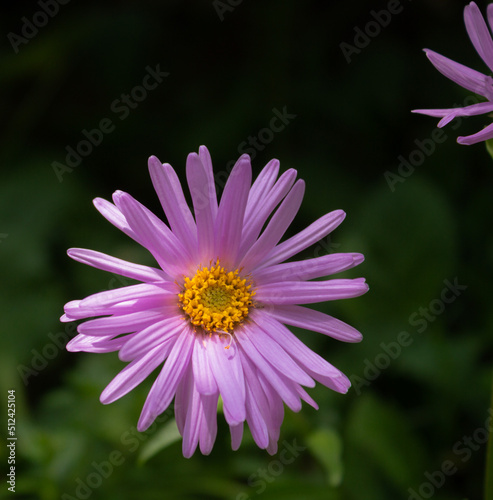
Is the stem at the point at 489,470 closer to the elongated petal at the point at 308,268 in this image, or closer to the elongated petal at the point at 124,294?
the elongated petal at the point at 308,268

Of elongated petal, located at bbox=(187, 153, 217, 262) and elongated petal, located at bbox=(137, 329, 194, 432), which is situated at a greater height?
elongated petal, located at bbox=(187, 153, 217, 262)

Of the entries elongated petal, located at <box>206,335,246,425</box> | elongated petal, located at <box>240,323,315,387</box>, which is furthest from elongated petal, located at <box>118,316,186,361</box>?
elongated petal, located at <box>240,323,315,387</box>

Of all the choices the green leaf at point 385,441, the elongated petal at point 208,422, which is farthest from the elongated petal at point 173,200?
the green leaf at point 385,441

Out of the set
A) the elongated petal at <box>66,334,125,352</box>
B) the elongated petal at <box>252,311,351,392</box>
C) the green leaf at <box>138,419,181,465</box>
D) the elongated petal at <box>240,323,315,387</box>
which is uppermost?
the elongated petal at <box>252,311,351,392</box>

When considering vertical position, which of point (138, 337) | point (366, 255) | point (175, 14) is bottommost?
point (138, 337)

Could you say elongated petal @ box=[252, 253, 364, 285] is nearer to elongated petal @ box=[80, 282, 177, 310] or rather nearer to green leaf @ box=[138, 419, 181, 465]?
elongated petal @ box=[80, 282, 177, 310]

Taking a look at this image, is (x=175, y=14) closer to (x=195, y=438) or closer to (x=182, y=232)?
(x=182, y=232)

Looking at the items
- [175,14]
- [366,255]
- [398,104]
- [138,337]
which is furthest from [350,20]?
[138,337]
